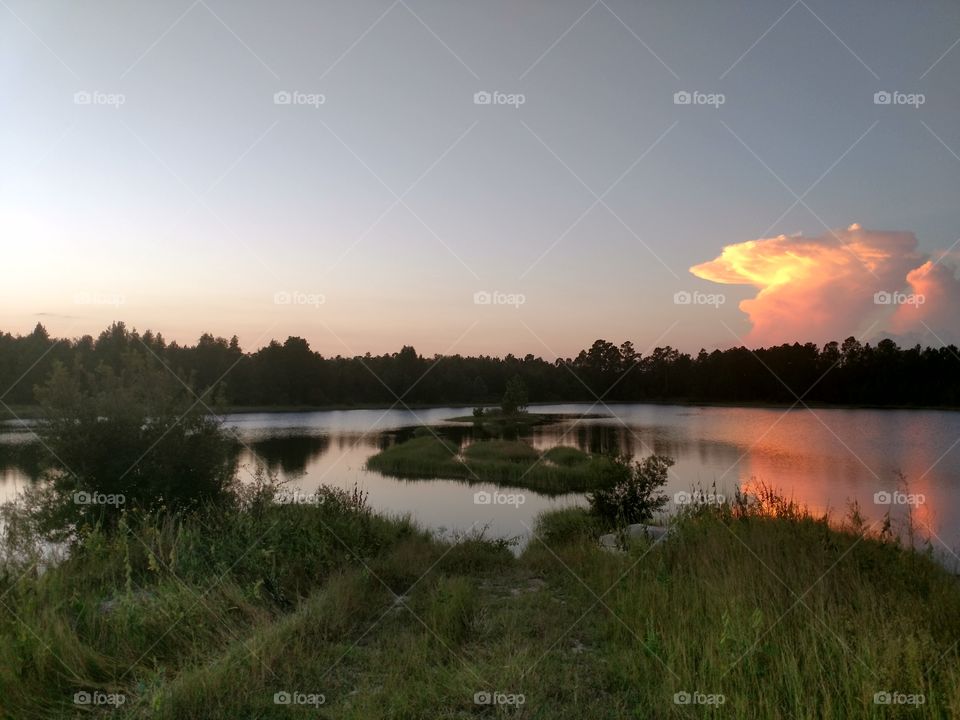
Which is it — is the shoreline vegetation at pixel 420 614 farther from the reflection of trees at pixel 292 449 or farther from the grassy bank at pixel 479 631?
the reflection of trees at pixel 292 449

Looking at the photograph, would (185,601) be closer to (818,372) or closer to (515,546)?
(515,546)

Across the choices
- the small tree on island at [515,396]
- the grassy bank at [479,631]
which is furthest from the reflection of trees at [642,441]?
the grassy bank at [479,631]

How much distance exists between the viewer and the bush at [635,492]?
1527 cm

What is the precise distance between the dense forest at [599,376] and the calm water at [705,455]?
6.90ft

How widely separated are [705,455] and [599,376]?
22.4 feet

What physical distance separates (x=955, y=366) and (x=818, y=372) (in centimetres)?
858

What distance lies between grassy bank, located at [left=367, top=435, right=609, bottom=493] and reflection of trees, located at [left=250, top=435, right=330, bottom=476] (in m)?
3.37

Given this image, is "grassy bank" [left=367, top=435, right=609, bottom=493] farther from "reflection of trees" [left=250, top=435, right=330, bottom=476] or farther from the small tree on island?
"reflection of trees" [left=250, top=435, right=330, bottom=476]

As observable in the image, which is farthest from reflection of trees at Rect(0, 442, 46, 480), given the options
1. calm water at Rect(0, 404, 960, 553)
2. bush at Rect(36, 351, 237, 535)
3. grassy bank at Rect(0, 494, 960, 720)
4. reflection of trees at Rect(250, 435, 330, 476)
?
reflection of trees at Rect(250, 435, 330, 476)

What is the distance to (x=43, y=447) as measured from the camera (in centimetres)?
1076

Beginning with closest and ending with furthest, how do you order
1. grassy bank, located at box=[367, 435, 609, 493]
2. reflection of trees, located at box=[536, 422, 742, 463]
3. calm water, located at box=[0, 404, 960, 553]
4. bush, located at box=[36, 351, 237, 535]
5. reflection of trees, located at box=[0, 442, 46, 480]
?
bush, located at box=[36, 351, 237, 535] → reflection of trees, located at box=[0, 442, 46, 480] → calm water, located at box=[0, 404, 960, 553] → grassy bank, located at box=[367, 435, 609, 493] → reflection of trees, located at box=[536, 422, 742, 463]

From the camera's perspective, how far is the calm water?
1722 centimetres

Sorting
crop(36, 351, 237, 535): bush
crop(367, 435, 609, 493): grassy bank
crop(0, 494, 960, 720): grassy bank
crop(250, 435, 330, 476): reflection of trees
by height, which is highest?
crop(36, 351, 237, 535): bush

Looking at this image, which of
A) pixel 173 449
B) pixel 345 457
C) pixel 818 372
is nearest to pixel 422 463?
pixel 345 457
